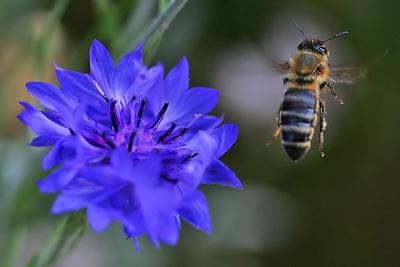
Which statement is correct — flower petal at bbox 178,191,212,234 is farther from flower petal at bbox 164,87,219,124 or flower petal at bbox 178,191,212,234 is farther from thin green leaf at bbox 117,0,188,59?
thin green leaf at bbox 117,0,188,59

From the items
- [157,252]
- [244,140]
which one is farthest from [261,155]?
[157,252]

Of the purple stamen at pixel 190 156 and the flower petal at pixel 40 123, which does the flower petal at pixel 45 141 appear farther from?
the purple stamen at pixel 190 156

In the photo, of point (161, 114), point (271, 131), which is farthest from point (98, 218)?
point (271, 131)

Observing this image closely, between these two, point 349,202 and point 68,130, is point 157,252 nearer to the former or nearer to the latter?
point 349,202

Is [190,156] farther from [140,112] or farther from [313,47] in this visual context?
[313,47]

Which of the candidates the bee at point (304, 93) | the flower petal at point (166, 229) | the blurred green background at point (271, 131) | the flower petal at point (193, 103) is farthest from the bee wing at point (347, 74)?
the blurred green background at point (271, 131)

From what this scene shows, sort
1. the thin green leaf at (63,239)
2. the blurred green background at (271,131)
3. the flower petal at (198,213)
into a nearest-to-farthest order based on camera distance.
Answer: the flower petal at (198,213), the thin green leaf at (63,239), the blurred green background at (271,131)
